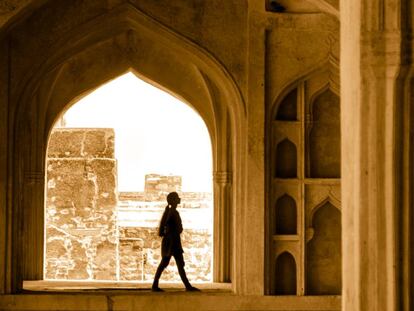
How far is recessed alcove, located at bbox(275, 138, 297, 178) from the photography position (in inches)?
452

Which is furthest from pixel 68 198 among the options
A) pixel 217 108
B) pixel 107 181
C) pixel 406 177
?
pixel 406 177

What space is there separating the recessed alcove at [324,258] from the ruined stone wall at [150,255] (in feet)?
29.5

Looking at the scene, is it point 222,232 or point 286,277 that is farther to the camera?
point 222,232

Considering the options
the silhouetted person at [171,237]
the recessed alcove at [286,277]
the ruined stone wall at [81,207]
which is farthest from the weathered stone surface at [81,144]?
the recessed alcove at [286,277]

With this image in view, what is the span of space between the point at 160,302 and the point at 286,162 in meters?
2.18

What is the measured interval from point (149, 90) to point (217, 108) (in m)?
18.5

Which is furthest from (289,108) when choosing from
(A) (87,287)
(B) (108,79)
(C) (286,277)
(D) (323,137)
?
(B) (108,79)

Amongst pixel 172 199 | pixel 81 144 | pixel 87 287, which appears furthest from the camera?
pixel 81 144

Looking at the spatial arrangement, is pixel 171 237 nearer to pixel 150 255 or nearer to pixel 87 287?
pixel 87 287

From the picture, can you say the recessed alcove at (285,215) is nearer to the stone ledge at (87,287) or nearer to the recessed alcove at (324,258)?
the recessed alcove at (324,258)

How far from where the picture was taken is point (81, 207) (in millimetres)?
20312

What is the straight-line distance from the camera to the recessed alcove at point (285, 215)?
37.4 feet

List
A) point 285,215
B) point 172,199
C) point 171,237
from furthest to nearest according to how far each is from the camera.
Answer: point 172,199
point 171,237
point 285,215

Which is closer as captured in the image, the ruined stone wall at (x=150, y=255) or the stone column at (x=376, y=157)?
the stone column at (x=376, y=157)
